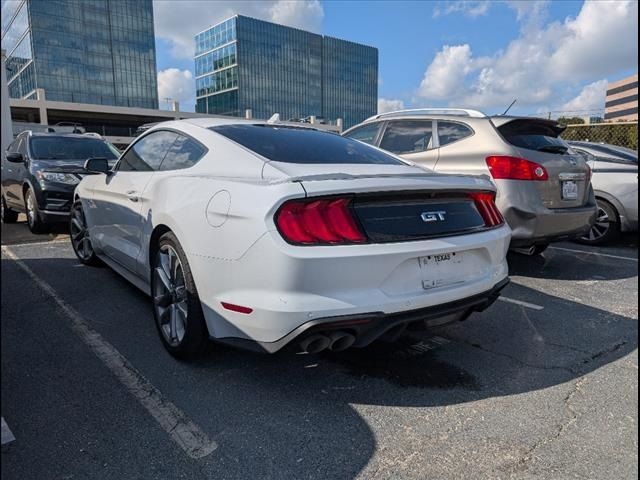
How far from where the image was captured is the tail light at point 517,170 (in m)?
4.75

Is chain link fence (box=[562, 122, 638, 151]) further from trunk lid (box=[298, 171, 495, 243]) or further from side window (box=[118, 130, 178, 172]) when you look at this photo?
side window (box=[118, 130, 178, 172])

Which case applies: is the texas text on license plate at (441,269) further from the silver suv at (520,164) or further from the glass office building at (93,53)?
the glass office building at (93,53)

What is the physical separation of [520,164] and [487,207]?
1937mm

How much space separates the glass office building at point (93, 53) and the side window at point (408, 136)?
77629mm

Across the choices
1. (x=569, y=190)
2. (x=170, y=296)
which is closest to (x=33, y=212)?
→ (x=170, y=296)

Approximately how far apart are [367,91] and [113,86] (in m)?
50.5

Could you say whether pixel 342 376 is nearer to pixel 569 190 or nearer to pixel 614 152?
pixel 569 190

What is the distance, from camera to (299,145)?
3363 millimetres

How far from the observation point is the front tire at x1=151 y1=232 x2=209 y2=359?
9.30 ft

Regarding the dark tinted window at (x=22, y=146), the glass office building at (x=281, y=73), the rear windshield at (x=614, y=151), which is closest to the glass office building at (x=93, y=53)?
the glass office building at (x=281, y=73)

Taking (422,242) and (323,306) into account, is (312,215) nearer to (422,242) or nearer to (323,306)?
(323,306)

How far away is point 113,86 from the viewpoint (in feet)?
273

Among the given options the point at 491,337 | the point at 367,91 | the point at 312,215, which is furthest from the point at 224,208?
the point at 367,91

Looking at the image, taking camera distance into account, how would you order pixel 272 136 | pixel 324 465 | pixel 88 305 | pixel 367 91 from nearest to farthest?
1. pixel 324 465
2. pixel 272 136
3. pixel 88 305
4. pixel 367 91
